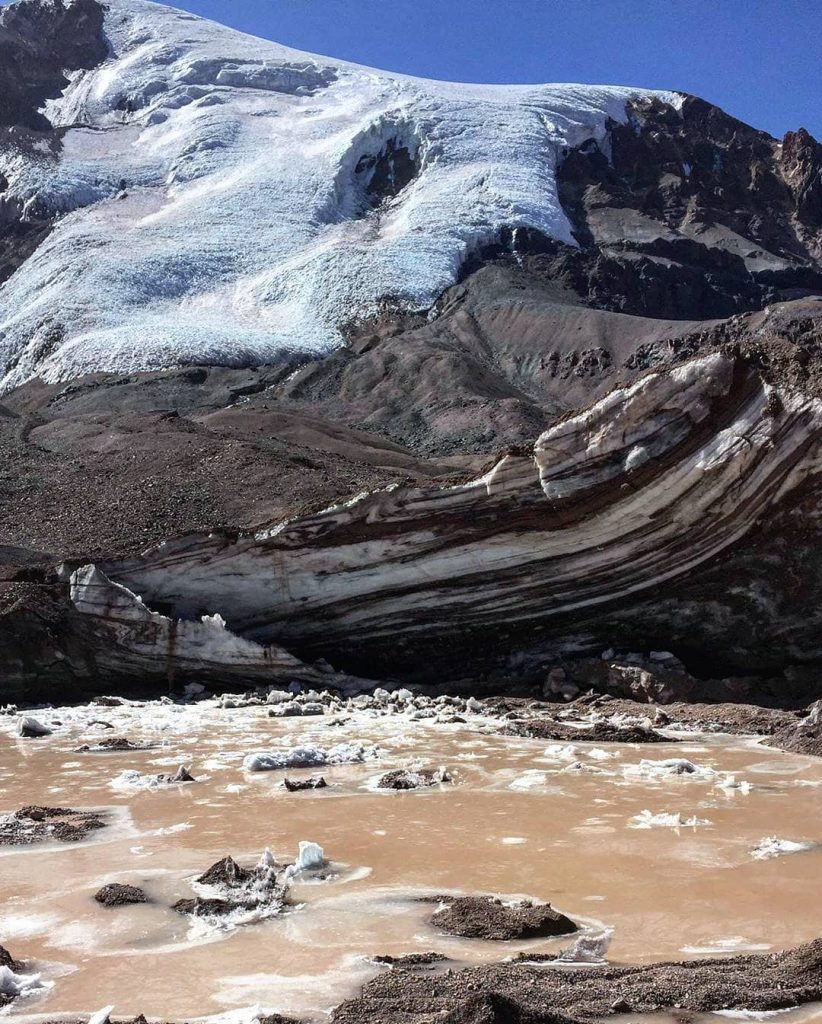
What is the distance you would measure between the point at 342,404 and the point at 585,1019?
4895 centimetres

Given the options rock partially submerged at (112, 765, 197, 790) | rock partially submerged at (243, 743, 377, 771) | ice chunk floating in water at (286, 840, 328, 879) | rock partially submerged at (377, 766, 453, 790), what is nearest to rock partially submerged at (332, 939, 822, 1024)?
ice chunk floating in water at (286, 840, 328, 879)

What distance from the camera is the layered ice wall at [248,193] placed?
64062 millimetres

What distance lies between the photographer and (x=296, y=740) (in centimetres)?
795

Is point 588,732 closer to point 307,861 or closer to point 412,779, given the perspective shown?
point 412,779

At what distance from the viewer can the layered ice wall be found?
210 ft

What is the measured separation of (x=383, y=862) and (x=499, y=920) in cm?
99

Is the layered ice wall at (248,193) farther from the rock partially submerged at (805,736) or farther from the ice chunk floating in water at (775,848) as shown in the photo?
the ice chunk floating in water at (775,848)

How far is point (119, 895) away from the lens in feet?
12.5

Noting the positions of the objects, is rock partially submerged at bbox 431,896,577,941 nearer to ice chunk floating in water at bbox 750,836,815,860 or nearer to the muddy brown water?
the muddy brown water

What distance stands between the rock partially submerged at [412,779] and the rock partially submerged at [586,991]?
2983 millimetres

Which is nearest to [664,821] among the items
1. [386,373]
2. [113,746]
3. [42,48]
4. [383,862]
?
[383,862]

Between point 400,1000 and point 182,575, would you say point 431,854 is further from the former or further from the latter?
point 182,575

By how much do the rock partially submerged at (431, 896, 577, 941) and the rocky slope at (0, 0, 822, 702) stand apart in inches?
244

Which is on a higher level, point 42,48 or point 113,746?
point 42,48
